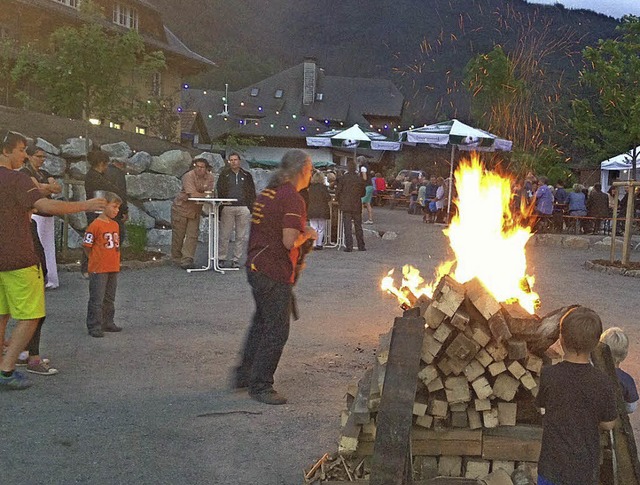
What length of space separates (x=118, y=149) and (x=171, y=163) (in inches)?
53.3

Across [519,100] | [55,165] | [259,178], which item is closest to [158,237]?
[55,165]

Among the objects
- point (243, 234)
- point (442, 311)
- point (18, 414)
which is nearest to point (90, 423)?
point (18, 414)

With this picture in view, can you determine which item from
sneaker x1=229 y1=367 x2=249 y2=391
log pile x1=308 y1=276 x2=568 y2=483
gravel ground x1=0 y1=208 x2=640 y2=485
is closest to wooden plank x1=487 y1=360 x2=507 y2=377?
log pile x1=308 y1=276 x2=568 y2=483

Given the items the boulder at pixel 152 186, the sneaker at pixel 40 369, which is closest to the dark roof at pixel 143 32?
the boulder at pixel 152 186

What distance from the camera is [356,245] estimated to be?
54.4 feet

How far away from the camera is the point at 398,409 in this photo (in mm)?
3033

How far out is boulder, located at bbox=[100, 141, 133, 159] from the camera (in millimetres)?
15695

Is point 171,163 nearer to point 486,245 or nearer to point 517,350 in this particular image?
point 486,245

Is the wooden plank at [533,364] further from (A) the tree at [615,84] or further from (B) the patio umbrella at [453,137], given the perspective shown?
(B) the patio umbrella at [453,137]

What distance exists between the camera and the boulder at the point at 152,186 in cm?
1559

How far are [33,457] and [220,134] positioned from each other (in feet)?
151

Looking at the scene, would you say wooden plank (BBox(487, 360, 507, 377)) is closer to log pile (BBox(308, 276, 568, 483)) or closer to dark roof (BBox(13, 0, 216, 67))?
log pile (BBox(308, 276, 568, 483))

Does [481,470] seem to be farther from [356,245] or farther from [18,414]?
[356,245]

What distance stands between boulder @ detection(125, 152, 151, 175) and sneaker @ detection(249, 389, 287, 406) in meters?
11.4
